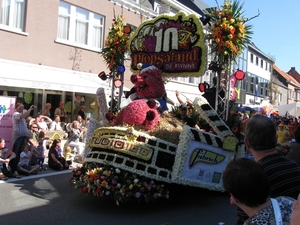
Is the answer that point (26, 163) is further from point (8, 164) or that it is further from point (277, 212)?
point (277, 212)

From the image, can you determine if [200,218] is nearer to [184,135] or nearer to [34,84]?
[184,135]

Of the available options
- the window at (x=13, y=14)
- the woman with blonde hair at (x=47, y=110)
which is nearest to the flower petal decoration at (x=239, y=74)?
the woman with blonde hair at (x=47, y=110)

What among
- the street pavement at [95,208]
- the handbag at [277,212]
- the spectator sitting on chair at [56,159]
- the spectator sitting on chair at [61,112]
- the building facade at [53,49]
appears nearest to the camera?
the handbag at [277,212]

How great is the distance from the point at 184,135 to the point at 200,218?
141 centimetres

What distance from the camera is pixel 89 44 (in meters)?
16.7

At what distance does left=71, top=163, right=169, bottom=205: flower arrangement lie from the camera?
5559 mm

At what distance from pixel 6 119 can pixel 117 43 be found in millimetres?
3599

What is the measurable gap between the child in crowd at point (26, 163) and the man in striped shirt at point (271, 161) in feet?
22.6

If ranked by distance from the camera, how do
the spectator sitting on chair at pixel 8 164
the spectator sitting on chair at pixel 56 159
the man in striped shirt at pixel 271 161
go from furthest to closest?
the spectator sitting on chair at pixel 56 159 → the spectator sitting on chair at pixel 8 164 → the man in striped shirt at pixel 271 161

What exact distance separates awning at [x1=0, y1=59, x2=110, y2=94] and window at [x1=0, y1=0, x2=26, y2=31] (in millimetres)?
1552

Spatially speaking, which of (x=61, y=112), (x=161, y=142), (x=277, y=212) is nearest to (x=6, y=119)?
(x=161, y=142)

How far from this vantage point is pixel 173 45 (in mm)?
7879

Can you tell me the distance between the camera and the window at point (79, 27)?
15.3 m

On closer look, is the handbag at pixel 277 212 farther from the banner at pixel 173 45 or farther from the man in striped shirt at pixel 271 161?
the banner at pixel 173 45
